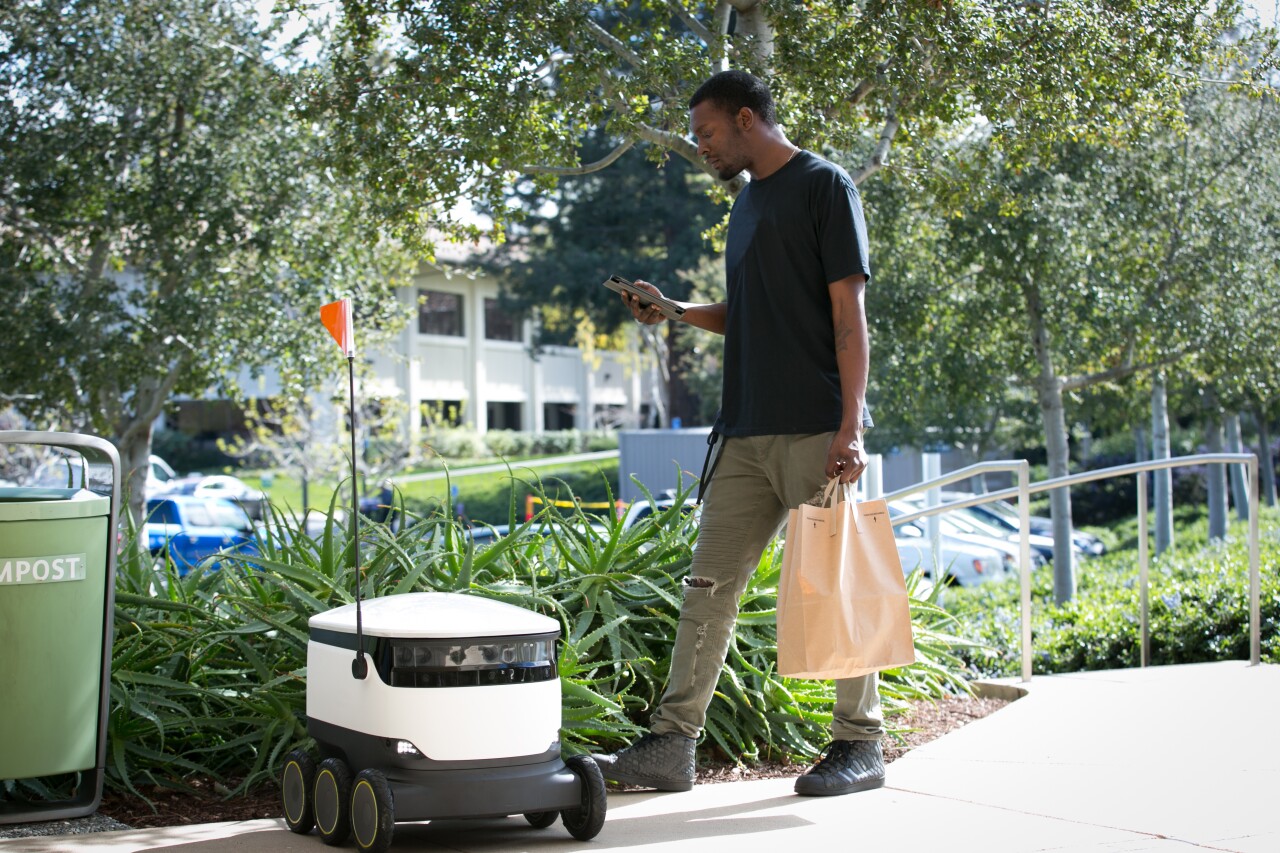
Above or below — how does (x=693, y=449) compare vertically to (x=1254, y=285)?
below

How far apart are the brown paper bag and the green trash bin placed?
1982mm

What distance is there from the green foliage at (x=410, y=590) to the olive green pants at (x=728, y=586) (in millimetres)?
282

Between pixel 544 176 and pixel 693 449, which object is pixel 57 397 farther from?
pixel 693 449

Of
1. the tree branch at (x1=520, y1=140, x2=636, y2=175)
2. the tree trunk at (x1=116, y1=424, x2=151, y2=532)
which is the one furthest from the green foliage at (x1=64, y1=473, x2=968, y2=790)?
the tree trunk at (x1=116, y1=424, x2=151, y2=532)

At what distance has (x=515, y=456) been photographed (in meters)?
47.4

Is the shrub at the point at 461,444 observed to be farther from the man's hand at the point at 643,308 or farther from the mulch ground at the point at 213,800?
the man's hand at the point at 643,308

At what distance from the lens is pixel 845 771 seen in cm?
417

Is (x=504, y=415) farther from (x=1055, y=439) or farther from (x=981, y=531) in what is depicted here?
(x=1055, y=439)

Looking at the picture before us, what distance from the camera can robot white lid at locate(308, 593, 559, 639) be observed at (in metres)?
3.41

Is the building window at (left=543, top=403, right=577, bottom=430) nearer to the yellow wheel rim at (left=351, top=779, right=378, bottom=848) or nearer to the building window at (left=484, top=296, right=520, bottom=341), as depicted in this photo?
the building window at (left=484, top=296, right=520, bottom=341)

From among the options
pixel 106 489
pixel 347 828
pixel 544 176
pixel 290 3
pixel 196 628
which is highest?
pixel 290 3

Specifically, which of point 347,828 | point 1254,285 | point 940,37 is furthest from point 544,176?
point 1254,285

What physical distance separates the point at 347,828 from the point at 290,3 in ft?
20.5

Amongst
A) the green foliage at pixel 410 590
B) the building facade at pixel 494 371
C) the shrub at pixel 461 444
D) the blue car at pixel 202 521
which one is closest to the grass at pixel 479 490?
the shrub at pixel 461 444
